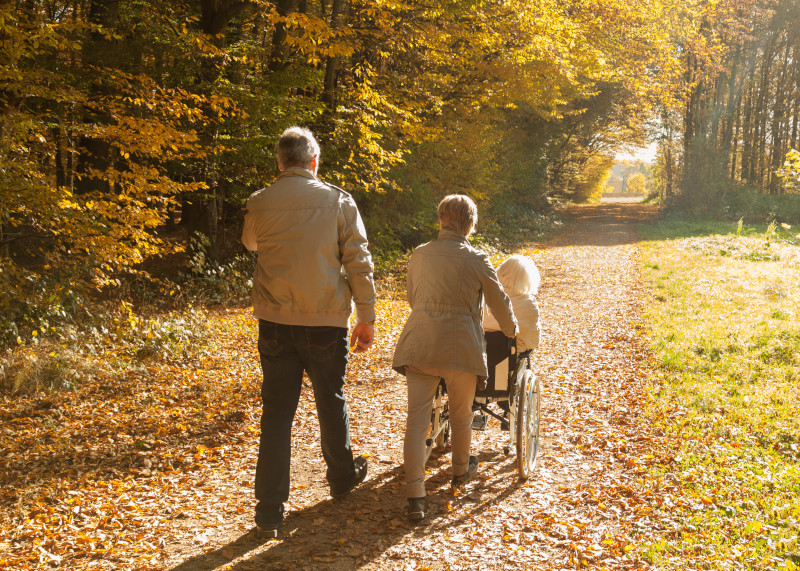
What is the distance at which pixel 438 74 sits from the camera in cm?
1652

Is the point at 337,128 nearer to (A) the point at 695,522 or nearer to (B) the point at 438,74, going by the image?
(B) the point at 438,74

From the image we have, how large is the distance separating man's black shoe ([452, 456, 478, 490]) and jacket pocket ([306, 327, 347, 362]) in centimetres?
146

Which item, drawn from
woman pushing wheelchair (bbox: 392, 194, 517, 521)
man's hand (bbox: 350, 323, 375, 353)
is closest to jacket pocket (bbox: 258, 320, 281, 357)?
man's hand (bbox: 350, 323, 375, 353)

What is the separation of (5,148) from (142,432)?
3181mm

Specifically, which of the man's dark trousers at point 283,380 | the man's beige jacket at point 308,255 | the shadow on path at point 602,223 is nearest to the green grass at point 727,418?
the man's dark trousers at point 283,380

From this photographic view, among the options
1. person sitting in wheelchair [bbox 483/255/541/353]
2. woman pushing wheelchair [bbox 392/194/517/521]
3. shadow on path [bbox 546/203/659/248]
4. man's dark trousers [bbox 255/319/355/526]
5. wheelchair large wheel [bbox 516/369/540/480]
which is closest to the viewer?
man's dark trousers [bbox 255/319/355/526]

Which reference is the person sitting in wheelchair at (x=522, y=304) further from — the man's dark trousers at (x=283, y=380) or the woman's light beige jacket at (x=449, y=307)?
the man's dark trousers at (x=283, y=380)

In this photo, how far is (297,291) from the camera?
12.4ft

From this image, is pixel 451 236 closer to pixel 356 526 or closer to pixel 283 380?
pixel 283 380

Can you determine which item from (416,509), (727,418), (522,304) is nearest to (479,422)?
(522,304)

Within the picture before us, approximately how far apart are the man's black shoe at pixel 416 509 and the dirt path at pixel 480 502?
0.06m

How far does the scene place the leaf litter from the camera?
3.88 m

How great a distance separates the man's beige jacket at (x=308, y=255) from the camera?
3801 mm

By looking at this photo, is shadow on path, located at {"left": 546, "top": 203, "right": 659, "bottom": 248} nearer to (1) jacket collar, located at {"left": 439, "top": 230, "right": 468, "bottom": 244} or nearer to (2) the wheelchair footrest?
(2) the wheelchair footrest
